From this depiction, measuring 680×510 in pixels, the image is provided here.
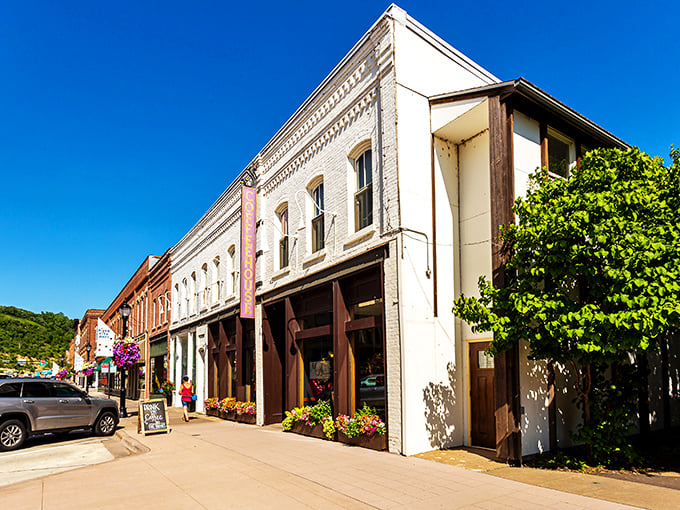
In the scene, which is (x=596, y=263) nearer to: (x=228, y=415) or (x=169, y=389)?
(x=228, y=415)

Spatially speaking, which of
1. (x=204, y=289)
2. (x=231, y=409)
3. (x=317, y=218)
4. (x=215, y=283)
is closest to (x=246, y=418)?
(x=231, y=409)

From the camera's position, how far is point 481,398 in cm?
1084

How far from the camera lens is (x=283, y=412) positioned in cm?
1708

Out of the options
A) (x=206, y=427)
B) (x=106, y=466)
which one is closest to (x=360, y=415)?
(x=106, y=466)

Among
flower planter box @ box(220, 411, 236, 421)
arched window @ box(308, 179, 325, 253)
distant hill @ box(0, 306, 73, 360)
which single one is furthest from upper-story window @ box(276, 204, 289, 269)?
distant hill @ box(0, 306, 73, 360)

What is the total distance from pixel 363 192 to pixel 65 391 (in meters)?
10.2

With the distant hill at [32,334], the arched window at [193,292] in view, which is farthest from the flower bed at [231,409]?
the distant hill at [32,334]

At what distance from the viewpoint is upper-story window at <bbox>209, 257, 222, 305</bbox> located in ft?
75.0

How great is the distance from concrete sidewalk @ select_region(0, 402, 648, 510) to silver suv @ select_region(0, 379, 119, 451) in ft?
14.6

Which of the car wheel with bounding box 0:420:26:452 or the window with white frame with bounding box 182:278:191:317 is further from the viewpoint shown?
the window with white frame with bounding box 182:278:191:317

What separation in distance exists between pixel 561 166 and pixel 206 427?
12826 mm

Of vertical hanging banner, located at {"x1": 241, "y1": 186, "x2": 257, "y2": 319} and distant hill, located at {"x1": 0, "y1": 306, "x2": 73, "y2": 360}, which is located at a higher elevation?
vertical hanging banner, located at {"x1": 241, "y1": 186, "x2": 257, "y2": 319}

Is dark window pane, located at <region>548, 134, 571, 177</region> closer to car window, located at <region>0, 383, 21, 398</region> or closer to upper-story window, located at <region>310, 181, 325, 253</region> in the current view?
upper-story window, located at <region>310, 181, 325, 253</region>

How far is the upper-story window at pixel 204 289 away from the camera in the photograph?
79.8 ft
